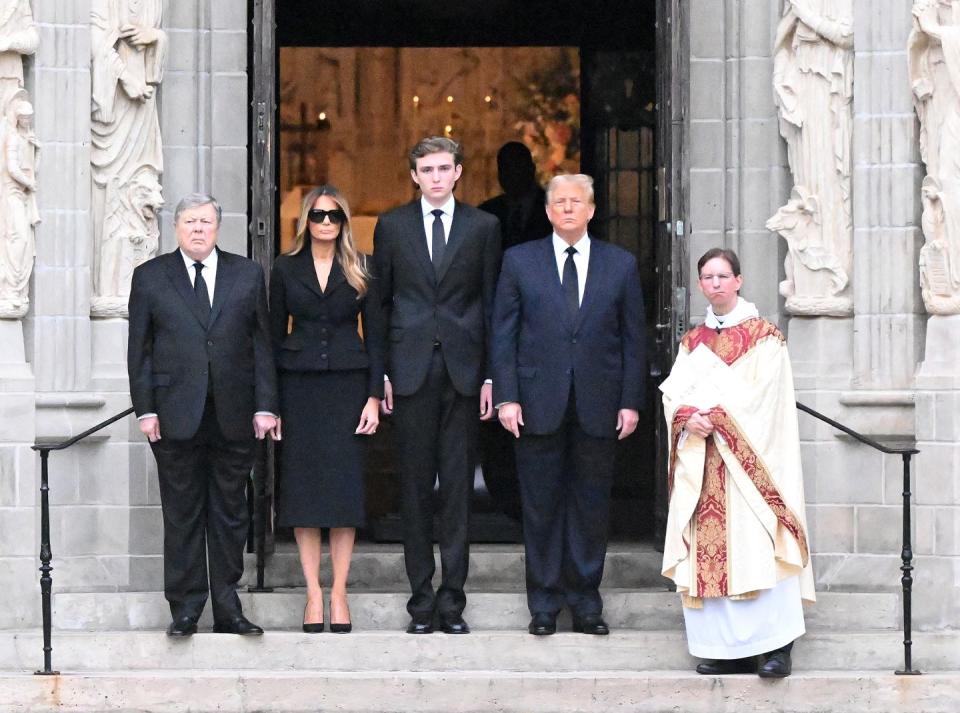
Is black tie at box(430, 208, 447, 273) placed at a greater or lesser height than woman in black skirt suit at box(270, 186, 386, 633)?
greater

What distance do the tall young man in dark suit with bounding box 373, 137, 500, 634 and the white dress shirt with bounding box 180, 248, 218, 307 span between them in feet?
2.47

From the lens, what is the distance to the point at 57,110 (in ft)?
33.7

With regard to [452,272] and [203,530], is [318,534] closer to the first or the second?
[203,530]

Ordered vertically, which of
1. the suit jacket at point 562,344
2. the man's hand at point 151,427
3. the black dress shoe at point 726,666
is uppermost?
the suit jacket at point 562,344

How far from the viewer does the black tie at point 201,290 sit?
9.48 m

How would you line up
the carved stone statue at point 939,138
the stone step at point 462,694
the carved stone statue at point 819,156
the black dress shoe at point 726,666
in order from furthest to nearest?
the carved stone statue at point 819,156, the carved stone statue at point 939,138, the black dress shoe at point 726,666, the stone step at point 462,694

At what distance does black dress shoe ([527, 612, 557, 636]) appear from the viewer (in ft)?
31.2

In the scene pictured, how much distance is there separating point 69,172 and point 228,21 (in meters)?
1.24

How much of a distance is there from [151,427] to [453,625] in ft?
5.36

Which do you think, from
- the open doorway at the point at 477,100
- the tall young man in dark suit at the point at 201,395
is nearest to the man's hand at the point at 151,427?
the tall young man in dark suit at the point at 201,395

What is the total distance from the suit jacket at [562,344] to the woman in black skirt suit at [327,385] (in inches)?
23.9

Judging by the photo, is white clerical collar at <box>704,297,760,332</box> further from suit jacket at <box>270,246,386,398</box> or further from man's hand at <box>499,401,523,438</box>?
suit jacket at <box>270,246,386,398</box>

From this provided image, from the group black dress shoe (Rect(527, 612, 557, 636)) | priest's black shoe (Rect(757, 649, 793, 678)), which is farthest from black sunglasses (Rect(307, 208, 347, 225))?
priest's black shoe (Rect(757, 649, 793, 678))

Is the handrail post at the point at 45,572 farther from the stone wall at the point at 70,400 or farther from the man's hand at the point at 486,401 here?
the man's hand at the point at 486,401
